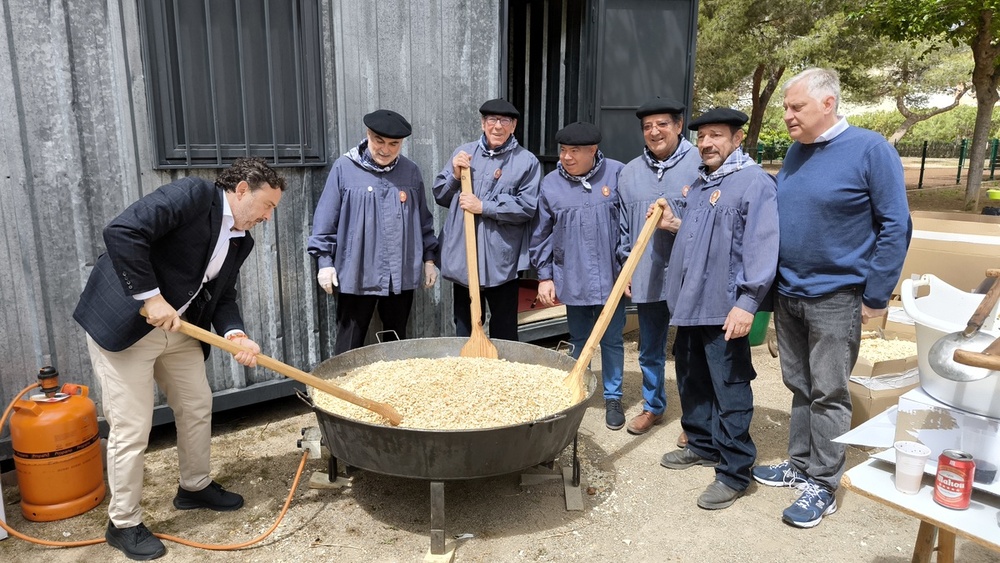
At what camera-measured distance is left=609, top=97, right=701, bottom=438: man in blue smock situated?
379 cm

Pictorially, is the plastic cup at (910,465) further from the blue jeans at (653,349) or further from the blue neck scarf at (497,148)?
the blue neck scarf at (497,148)

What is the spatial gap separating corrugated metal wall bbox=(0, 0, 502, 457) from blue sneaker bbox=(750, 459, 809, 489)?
8.57 ft

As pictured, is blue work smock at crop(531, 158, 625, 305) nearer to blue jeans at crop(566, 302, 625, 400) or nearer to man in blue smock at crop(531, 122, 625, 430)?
man in blue smock at crop(531, 122, 625, 430)

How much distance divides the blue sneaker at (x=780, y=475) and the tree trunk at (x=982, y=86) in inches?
451

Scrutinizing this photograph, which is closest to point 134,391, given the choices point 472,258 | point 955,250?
point 472,258

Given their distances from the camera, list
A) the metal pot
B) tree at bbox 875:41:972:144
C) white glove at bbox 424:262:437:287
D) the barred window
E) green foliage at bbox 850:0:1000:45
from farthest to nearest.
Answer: tree at bbox 875:41:972:144
green foliage at bbox 850:0:1000:45
white glove at bbox 424:262:437:287
the barred window
the metal pot

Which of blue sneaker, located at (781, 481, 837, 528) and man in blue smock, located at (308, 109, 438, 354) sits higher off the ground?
man in blue smock, located at (308, 109, 438, 354)

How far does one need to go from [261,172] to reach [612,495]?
2.21 meters

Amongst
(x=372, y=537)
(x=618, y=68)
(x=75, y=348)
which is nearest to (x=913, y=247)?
(x=618, y=68)

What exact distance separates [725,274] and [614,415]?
142 cm

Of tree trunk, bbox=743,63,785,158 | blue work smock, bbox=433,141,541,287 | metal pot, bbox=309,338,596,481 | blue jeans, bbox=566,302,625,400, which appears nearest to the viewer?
metal pot, bbox=309,338,596,481

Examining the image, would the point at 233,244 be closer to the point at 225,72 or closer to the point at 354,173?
the point at 354,173

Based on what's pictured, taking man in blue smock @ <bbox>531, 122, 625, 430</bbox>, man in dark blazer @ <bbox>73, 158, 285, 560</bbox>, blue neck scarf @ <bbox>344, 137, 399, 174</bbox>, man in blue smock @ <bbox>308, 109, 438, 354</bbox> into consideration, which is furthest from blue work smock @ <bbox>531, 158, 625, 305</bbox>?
man in dark blazer @ <bbox>73, 158, 285, 560</bbox>

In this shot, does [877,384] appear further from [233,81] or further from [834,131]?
[233,81]
